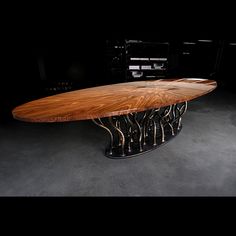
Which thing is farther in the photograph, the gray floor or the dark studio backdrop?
the dark studio backdrop

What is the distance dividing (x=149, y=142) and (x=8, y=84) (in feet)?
14.8

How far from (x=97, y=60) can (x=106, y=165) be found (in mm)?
4234

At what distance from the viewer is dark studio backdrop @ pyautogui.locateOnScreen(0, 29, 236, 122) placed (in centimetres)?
502

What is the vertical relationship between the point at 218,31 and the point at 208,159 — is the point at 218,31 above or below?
above

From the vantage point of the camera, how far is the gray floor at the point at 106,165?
1.65m

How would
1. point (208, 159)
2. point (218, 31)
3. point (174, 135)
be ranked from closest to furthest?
1. point (208, 159)
2. point (174, 135)
3. point (218, 31)

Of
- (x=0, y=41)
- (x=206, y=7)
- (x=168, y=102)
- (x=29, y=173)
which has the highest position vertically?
(x=206, y=7)

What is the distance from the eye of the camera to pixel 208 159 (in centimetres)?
208

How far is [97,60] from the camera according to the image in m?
5.58

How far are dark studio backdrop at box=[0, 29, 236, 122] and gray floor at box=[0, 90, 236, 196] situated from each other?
2.25 m

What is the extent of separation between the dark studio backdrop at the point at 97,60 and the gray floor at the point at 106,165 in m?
2.25
